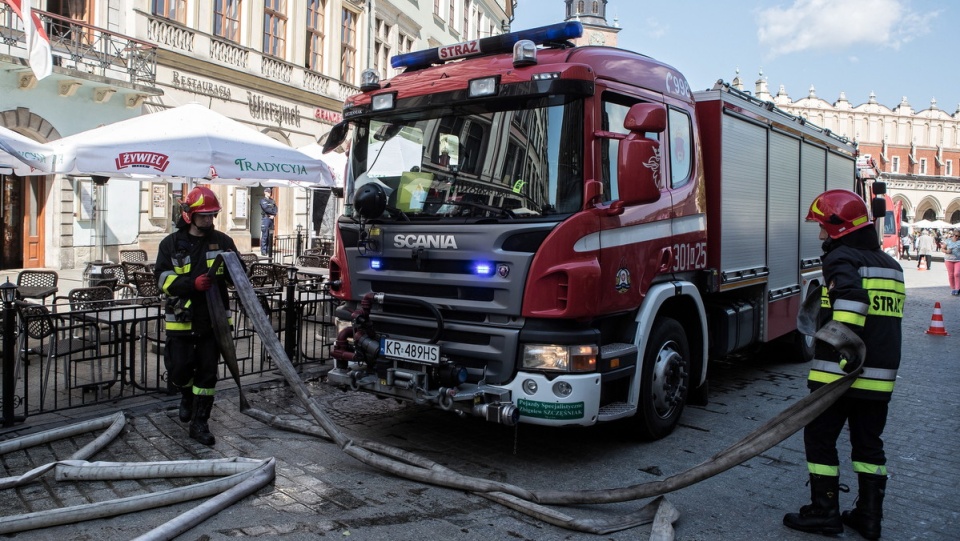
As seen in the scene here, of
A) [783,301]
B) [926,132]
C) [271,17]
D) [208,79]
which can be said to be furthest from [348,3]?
[926,132]

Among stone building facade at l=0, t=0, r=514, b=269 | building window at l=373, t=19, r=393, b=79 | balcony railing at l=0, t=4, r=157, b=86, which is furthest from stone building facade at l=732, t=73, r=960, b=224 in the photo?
balcony railing at l=0, t=4, r=157, b=86

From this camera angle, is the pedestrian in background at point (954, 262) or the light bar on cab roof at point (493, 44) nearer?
the light bar on cab roof at point (493, 44)

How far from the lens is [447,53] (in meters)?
6.07

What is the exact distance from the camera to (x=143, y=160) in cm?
845

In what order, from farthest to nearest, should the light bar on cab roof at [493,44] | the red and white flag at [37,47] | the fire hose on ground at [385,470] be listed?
the red and white flag at [37,47] → the light bar on cab roof at [493,44] → the fire hose on ground at [385,470]

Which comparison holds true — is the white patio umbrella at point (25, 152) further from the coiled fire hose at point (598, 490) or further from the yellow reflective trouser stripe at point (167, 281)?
the coiled fire hose at point (598, 490)

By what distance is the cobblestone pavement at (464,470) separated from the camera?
4.26m

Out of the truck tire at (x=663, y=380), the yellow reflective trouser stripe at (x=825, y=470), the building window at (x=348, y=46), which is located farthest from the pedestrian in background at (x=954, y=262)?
the yellow reflective trouser stripe at (x=825, y=470)

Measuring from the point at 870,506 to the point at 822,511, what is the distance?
10.2 inches

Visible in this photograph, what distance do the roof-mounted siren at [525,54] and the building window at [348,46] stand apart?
22010 mm

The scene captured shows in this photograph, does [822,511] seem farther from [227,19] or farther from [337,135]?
[227,19]

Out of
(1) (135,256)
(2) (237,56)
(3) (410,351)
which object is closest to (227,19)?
(2) (237,56)

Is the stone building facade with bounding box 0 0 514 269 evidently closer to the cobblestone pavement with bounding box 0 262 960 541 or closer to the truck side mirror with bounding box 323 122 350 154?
the truck side mirror with bounding box 323 122 350 154

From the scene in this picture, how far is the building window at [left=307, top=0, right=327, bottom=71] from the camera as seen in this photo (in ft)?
79.3
